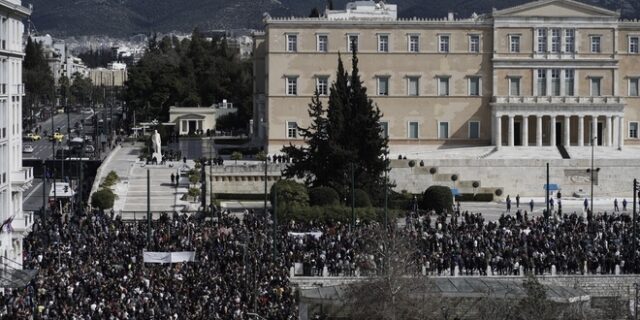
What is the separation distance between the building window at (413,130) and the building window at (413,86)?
5.33ft

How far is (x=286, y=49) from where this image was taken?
273 ft

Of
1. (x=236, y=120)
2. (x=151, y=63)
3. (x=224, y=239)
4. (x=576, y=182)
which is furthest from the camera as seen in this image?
(x=151, y=63)

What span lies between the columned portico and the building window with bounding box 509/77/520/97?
639mm

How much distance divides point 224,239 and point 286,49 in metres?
31.8

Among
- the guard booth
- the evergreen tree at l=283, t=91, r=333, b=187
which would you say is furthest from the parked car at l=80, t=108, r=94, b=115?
the evergreen tree at l=283, t=91, r=333, b=187

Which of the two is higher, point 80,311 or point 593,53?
point 593,53

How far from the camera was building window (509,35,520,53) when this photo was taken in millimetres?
83688

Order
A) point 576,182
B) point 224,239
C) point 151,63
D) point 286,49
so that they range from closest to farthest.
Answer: point 224,239 → point 576,182 → point 286,49 → point 151,63

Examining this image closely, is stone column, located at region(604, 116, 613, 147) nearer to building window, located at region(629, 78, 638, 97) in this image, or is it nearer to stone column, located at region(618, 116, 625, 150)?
stone column, located at region(618, 116, 625, 150)

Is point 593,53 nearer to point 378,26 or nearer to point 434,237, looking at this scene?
point 378,26

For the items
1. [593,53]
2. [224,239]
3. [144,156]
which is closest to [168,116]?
[144,156]

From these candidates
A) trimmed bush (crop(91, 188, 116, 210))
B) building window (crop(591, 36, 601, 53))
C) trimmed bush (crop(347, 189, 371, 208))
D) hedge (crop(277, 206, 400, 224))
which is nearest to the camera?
hedge (crop(277, 206, 400, 224))

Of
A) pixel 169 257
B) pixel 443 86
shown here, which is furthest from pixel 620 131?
pixel 169 257

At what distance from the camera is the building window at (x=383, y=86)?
3282 inches
